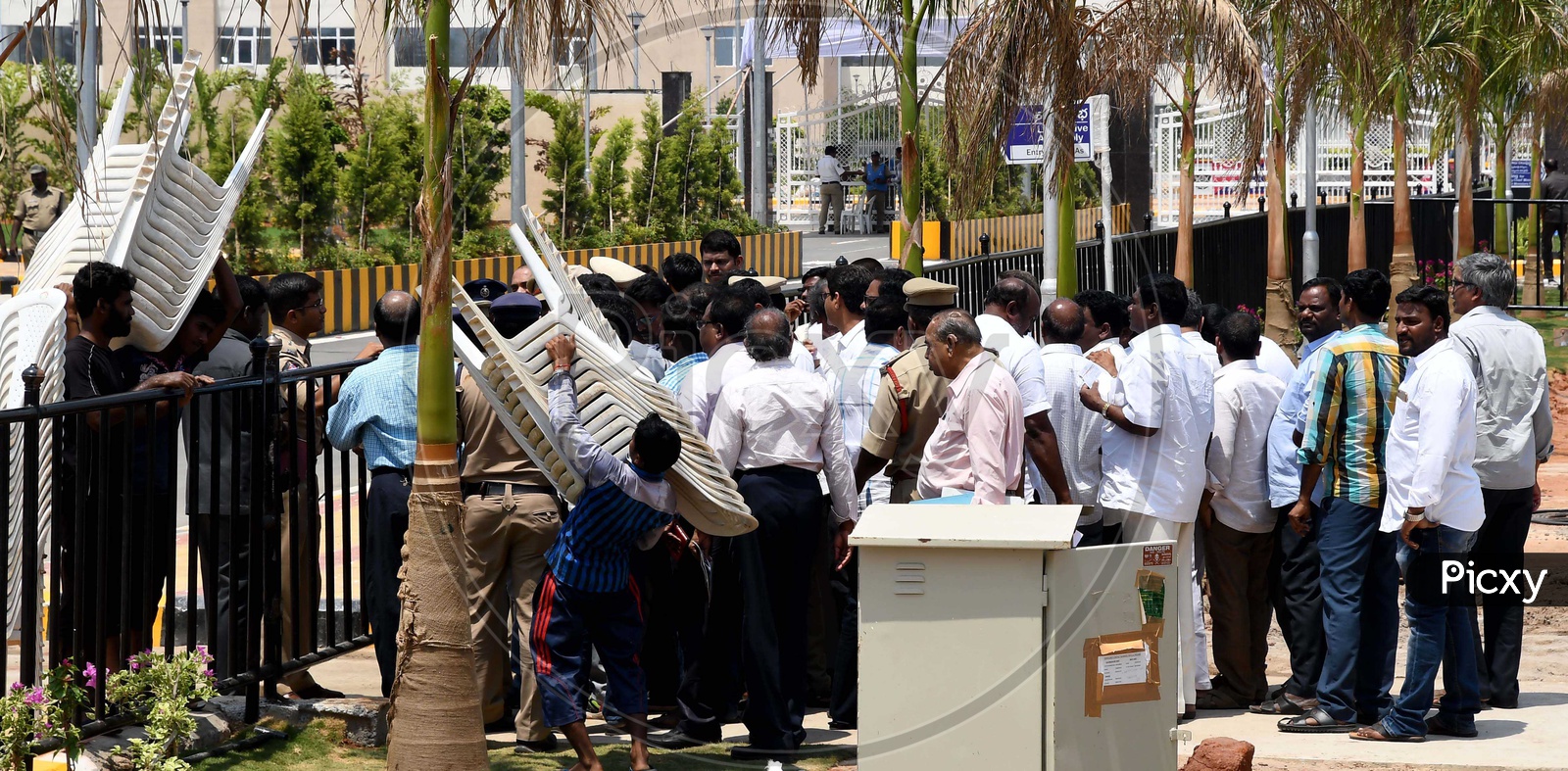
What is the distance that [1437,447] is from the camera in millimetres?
6133

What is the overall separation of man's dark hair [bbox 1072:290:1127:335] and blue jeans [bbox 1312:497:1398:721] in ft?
4.39

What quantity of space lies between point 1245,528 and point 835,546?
172 centimetres

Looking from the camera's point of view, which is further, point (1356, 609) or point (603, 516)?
point (1356, 609)

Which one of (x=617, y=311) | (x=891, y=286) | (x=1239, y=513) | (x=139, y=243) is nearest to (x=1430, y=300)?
(x=1239, y=513)

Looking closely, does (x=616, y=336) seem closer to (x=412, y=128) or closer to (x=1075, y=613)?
(x=1075, y=613)

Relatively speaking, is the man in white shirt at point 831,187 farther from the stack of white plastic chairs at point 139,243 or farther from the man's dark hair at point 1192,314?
the stack of white plastic chairs at point 139,243

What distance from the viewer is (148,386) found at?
213 inches

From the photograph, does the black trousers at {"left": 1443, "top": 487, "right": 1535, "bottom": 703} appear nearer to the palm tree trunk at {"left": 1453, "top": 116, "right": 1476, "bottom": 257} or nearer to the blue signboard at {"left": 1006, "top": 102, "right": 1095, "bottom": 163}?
the blue signboard at {"left": 1006, "top": 102, "right": 1095, "bottom": 163}

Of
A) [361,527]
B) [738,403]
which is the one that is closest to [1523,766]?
[738,403]

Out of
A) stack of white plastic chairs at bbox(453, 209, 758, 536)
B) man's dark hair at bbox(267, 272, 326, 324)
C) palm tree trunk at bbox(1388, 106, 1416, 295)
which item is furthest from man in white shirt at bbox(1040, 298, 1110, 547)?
palm tree trunk at bbox(1388, 106, 1416, 295)

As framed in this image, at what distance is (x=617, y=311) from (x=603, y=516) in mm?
1823

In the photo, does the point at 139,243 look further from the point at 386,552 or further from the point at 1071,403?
the point at 1071,403

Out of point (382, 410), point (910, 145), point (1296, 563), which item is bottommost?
point (1296, 563)

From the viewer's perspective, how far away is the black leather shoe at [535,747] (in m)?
6.14
